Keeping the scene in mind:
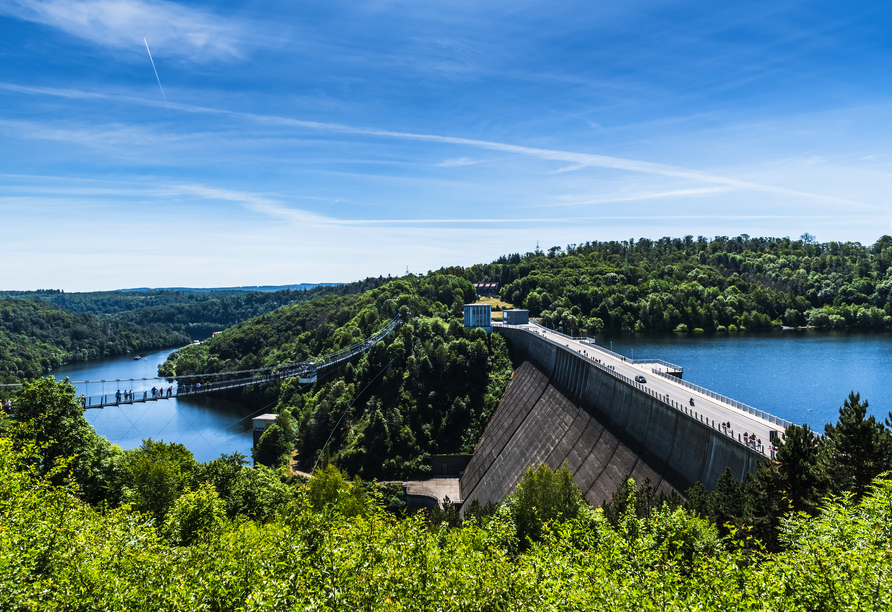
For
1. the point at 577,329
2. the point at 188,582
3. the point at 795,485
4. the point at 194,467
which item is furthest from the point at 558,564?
the point at 577,329

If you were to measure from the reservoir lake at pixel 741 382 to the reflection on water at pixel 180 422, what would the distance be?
151mm

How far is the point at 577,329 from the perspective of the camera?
118 meters

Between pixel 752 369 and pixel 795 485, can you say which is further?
pixel 752 369

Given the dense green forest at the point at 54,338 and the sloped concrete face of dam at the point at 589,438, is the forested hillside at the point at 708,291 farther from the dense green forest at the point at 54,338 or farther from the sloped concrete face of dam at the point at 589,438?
the dense green forest at the point at 54,338

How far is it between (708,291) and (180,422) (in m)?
116

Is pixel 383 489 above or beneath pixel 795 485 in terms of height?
beneath

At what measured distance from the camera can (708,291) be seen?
419 feet

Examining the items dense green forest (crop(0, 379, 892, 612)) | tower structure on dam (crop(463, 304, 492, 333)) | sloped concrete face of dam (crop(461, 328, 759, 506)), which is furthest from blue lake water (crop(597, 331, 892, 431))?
dense green forest (crop(0, 379, 892, 612))

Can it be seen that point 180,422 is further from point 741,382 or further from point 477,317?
point 741,382

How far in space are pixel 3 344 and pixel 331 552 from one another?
548ft

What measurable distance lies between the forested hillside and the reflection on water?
6734 centimetres

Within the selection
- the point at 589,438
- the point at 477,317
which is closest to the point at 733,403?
the point at 589,438

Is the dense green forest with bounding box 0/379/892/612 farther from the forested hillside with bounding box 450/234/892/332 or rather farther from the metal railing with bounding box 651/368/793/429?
the forested hillside with bounding box 450/234/892/332

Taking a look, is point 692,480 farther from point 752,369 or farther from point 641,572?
point 752,369
